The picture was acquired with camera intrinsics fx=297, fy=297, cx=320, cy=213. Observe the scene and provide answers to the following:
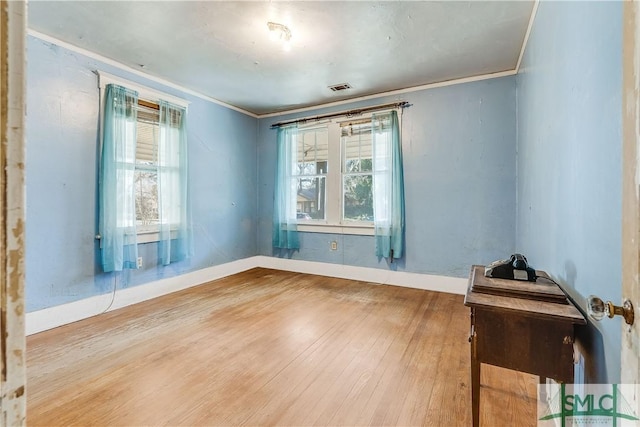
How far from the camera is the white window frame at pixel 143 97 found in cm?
291

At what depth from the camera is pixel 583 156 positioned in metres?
1.16

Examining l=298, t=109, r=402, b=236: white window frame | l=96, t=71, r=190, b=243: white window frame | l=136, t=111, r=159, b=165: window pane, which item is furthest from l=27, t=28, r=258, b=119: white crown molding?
l=298, t=109, r=402, b=236: white window frame

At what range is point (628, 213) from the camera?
0.65m

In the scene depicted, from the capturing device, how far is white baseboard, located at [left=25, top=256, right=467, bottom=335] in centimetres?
261

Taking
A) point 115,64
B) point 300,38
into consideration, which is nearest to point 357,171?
point 300,38

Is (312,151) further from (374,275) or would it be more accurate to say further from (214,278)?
(214,278)

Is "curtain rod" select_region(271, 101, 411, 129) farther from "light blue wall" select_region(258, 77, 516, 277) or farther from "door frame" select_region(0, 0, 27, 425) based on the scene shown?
"door frame" select_region(0, 0, 27, 425)

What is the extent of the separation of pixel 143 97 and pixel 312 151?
226cm

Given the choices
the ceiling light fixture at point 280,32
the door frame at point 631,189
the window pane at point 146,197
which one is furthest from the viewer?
the window pane at point 146,197

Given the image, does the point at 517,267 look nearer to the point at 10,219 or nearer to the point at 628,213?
the point at 628,213

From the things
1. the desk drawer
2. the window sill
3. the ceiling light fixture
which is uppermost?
the ceiling light fixture

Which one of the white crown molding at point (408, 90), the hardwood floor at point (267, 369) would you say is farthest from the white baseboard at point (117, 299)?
the white crown molding at point (408, 90)

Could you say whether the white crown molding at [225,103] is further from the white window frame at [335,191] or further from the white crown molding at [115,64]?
the white window frame at [335,191]

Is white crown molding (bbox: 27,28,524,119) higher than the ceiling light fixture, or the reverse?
white crown molding (bbox: 27,28,524,119)
